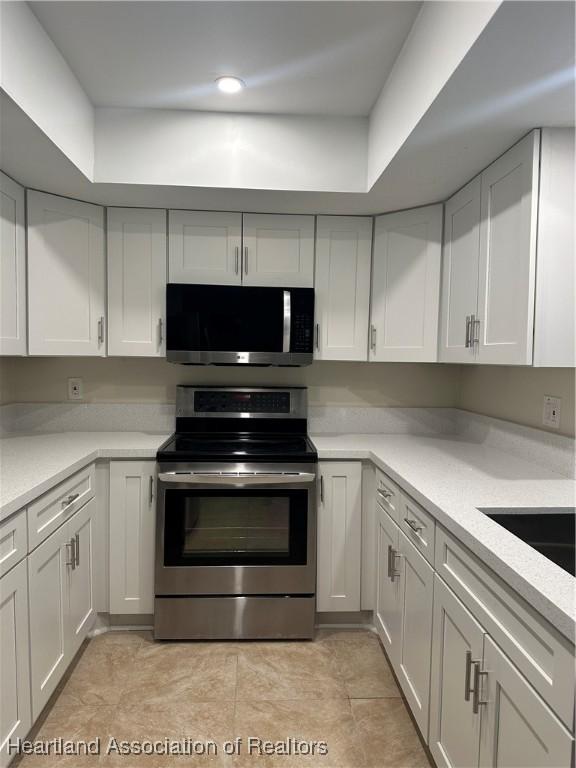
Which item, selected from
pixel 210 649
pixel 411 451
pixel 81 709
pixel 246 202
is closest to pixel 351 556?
pixel 411 451

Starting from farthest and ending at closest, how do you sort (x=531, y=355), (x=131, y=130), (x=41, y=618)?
(x=131, y=130) → (x=41, y=618) → (x=531, y=355)

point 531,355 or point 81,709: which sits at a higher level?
point 531,355

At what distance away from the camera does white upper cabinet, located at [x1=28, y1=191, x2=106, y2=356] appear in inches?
79.1

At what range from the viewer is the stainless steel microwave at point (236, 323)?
2174 mm

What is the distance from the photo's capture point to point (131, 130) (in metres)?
1.86

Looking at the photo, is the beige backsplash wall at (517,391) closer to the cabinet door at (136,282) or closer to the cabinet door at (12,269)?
the cabinet door at (136,282)

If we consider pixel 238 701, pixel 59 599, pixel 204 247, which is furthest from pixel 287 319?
pixel 238 701

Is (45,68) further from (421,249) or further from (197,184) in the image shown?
(421,249)

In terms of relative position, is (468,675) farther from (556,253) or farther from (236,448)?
(236,448)

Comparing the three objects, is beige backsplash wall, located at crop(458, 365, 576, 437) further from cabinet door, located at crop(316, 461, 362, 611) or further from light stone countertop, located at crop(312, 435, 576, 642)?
cabinet door, located at crop(316, 461, 362, 611)

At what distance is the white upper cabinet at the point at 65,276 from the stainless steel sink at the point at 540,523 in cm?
196

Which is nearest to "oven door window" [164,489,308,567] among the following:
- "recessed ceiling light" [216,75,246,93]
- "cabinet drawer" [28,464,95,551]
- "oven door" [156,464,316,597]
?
"oven door" [156,464,316,597]

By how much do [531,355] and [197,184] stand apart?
151cm

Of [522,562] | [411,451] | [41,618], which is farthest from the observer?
[411,451]
